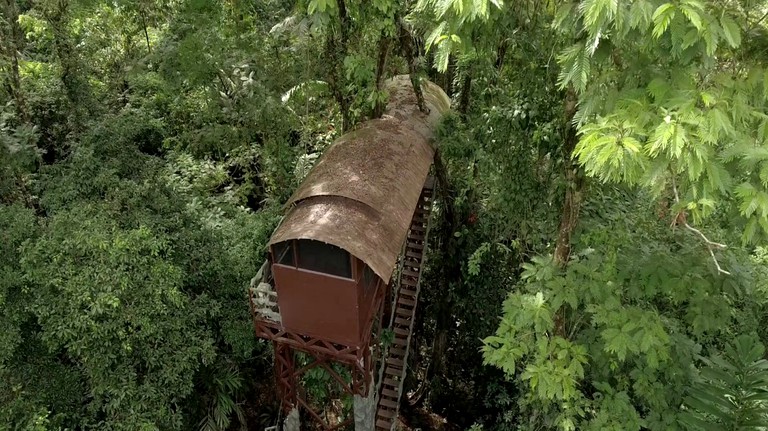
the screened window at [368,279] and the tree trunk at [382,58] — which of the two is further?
the tree trunk at [382,58]

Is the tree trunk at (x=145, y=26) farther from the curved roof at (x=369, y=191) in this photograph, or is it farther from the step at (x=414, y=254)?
the step at (x=414, y=254)

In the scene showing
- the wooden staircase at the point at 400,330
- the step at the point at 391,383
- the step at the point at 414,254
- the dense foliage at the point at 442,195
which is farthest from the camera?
the step at the point at 414,254

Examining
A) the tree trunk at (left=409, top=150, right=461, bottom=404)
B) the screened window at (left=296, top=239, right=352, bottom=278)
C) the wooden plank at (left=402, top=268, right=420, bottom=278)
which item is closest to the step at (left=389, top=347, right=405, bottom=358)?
the wooden plank at (left=402, top=268, right=420, bottom=278)

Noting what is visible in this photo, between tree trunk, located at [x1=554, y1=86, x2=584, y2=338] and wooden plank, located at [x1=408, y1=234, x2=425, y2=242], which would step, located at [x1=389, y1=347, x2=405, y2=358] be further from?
tree trunk, located at [x1=554, y1=86, x2=584, y2=338]

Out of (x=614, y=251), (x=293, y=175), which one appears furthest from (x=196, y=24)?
(x=614, y=251)

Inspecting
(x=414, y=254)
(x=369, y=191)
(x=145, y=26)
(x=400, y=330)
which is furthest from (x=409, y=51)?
(x=145, y=26)

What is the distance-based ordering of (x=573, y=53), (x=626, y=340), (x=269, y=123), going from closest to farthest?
(x=573, y=53) → (x=626, y=340) → (x=269, y=123)

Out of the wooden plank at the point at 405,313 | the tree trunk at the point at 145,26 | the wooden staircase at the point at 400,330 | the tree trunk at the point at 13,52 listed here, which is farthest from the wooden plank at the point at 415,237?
the tree trunk at the point at 13,52

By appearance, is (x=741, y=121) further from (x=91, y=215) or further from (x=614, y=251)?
(x=91, y=215)
